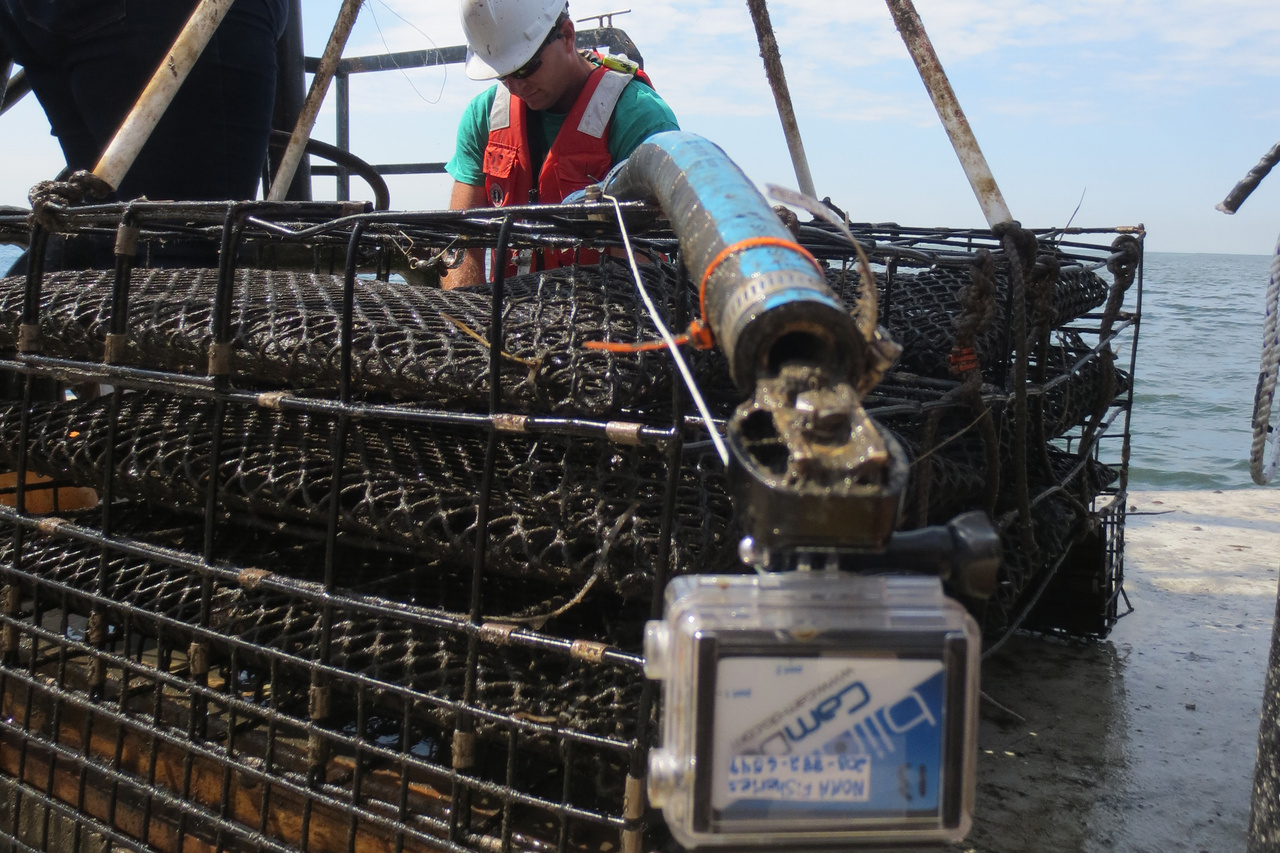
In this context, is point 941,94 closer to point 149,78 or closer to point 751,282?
point 751,282

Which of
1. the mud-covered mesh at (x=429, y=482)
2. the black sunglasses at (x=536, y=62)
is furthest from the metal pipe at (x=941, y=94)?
the mud-covered mesh at (x=429, y=482)

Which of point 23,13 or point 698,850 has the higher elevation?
point 23,13

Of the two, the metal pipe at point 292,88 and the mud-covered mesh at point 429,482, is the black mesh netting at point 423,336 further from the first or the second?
the metal pipe at point 292,88

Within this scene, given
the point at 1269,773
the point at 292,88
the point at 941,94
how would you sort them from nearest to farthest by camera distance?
the point at 1269,773 < the point at 941,94 < the point at 292,88

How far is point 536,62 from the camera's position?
291cm

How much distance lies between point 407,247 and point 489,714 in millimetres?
976

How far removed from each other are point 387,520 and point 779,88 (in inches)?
92.6

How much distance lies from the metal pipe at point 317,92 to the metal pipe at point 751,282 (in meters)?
3.19

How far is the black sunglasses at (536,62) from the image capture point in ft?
9.48

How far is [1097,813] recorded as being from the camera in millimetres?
1936

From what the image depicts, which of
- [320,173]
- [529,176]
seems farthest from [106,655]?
[320,173]

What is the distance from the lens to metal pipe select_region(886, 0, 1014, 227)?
8.47ft

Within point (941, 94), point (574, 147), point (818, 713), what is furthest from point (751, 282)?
point (574, 147)

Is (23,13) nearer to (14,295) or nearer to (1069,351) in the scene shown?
(14,295)
